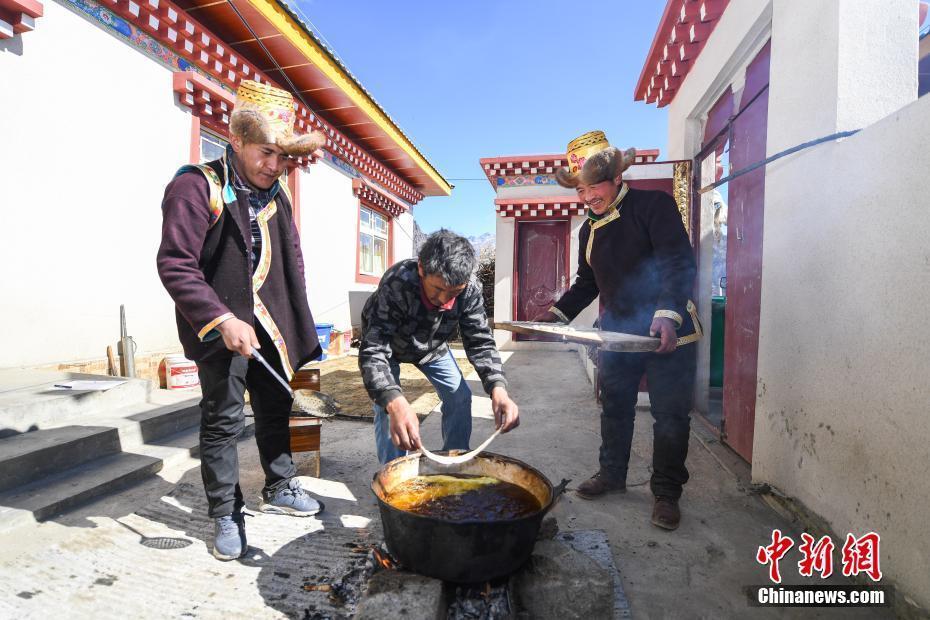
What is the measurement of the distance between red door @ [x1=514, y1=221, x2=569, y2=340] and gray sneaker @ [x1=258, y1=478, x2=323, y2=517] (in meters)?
7.97

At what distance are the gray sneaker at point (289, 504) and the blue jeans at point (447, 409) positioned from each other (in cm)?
47

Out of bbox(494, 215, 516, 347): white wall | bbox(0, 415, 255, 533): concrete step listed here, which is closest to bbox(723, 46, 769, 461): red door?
bbox(0, 415, 255, 533): concrete step

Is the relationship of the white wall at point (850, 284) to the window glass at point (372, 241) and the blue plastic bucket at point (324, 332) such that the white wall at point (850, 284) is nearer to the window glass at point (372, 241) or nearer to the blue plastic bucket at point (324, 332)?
the blue plastic bucket at point (324, 332)

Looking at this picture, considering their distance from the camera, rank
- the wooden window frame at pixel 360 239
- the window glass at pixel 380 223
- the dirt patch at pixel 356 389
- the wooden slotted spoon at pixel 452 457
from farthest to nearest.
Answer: the window glass at pixel 380 223 < the wooden window frame at pixel 360 239 < the dirt patch at pixel 356 389 < the wooden slotted spoon at pixel 452 457

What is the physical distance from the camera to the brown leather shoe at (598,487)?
2.92 m

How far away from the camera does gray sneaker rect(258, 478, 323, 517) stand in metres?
2.64

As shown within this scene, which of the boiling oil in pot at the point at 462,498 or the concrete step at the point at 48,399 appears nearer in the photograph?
the boiling oil in pot at the point at 462,498

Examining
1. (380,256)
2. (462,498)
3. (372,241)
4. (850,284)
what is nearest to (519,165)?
(372,241)

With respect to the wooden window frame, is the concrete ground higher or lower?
lower

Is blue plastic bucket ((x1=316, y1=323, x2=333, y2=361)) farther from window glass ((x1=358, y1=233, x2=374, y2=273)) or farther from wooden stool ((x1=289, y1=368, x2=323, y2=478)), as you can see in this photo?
wooden stool ((x1=289, y1=368, x2=323, y2=478))

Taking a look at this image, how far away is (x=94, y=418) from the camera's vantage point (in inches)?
142

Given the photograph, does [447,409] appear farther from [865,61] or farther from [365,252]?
[365,252]

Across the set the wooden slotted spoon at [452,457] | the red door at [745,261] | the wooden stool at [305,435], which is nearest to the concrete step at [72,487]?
the wooden stool at [305,435]

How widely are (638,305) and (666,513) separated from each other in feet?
3.97
